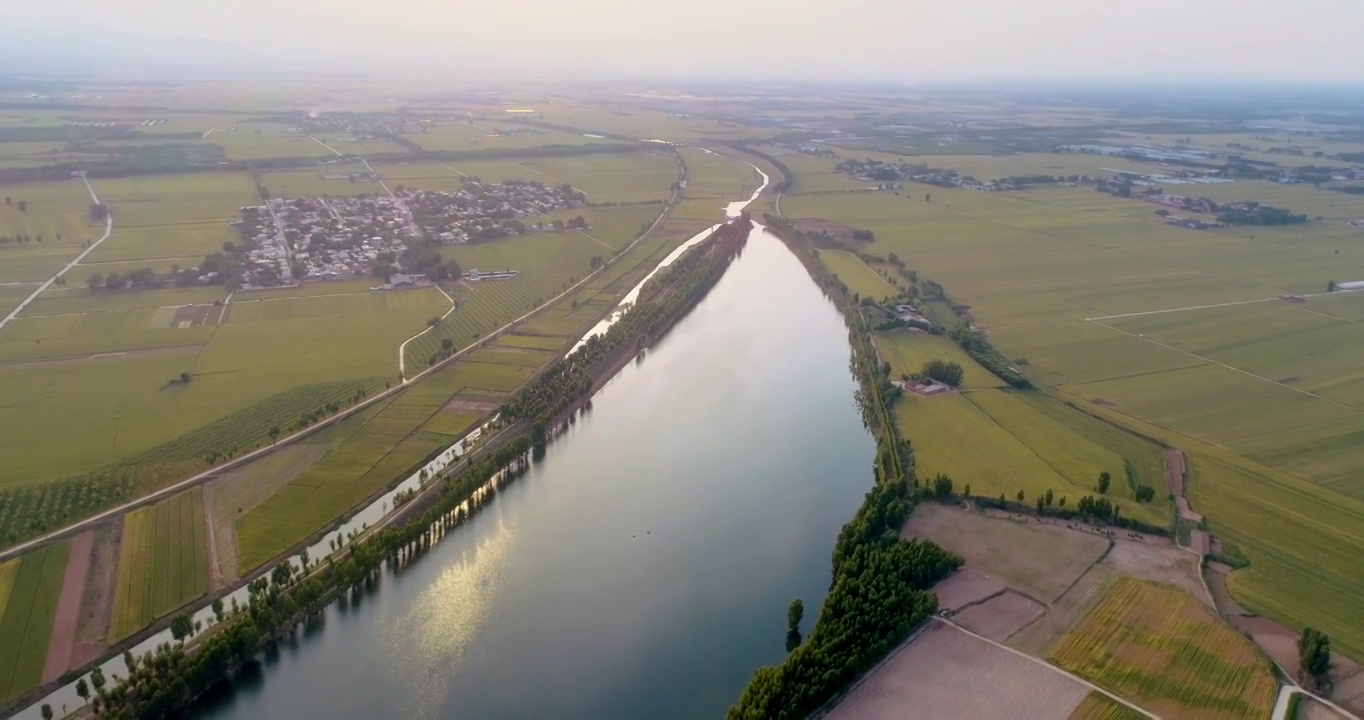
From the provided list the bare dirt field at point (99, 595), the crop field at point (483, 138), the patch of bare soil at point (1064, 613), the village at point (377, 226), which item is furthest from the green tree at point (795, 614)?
the crop field at point (483, 138)

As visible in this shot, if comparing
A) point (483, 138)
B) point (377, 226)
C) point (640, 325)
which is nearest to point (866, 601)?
point (640, 325)

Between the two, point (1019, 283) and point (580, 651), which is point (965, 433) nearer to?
point (580, 651)

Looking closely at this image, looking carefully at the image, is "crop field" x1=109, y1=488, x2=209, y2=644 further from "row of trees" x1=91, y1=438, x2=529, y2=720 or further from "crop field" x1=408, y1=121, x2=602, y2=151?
"crop field" x1=408, y1=121, x2=602, y2=151

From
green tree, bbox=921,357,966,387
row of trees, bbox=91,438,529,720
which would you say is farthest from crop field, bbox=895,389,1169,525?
row of trees, bbox=91,438,529,720

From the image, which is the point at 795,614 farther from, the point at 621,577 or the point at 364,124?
the point at 364,124

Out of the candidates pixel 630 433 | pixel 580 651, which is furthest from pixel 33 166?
pixel 580 651

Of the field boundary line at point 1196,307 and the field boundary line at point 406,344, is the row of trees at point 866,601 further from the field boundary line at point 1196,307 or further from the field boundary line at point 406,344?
the field boundary line at point 1196,307
